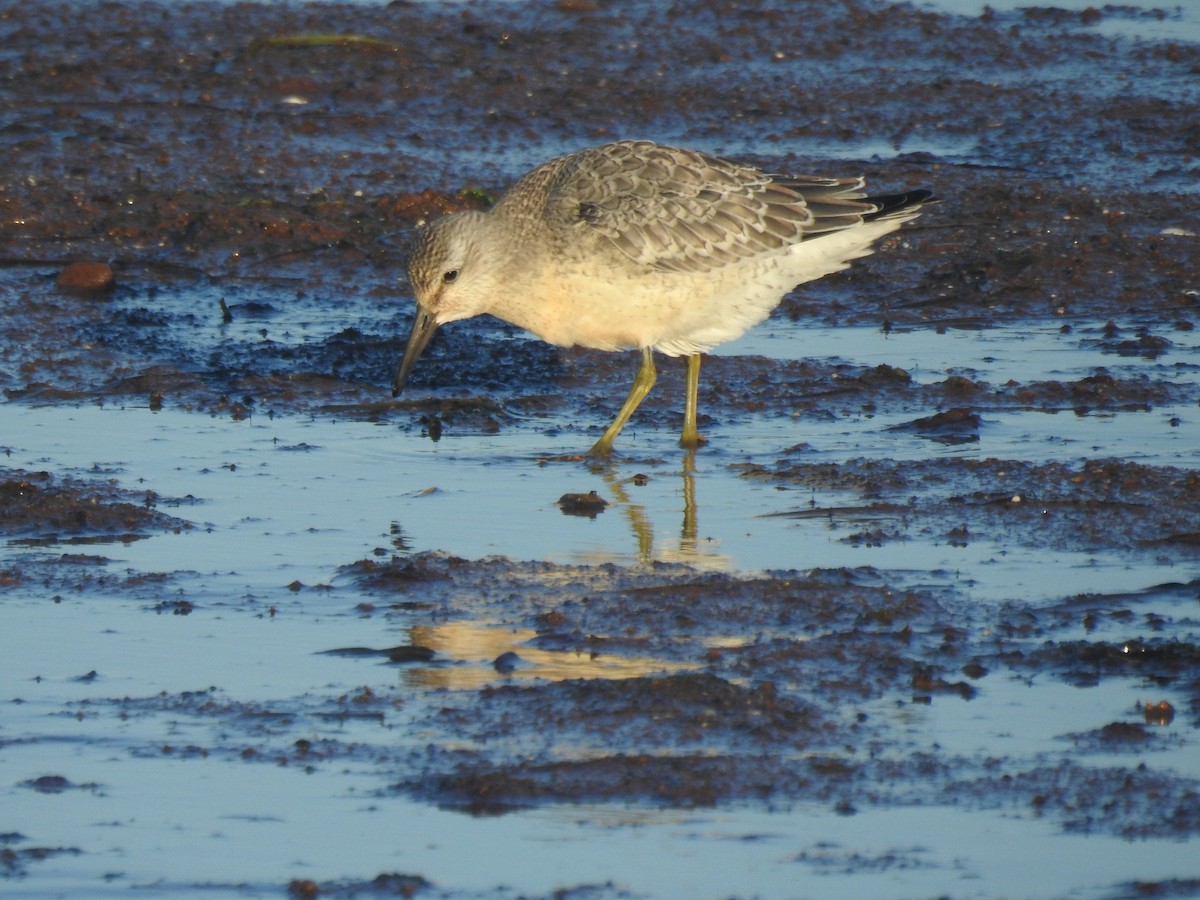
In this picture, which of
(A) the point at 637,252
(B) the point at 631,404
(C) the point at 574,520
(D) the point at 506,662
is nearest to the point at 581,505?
(C) the point at 574,520

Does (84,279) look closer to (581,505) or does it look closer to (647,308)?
(647,308)

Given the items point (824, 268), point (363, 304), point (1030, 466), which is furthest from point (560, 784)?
point (363, 304)

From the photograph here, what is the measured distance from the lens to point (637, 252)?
793 cm

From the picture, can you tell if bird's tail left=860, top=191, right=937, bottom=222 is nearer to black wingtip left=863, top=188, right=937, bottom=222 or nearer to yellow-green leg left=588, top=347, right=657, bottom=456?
black wingtip left=863, top=188, right=937, bottom=222

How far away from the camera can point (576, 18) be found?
15859 mm

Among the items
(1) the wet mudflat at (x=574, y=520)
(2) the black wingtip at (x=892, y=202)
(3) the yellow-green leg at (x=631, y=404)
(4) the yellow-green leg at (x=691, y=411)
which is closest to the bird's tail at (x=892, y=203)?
(2) the black wingtip at (x=892, y=202)

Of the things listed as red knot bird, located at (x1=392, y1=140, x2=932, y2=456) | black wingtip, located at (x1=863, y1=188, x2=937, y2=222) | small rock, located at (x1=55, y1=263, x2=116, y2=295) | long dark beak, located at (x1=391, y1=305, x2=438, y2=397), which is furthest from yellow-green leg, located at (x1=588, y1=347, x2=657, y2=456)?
small rock, located at (x1=55, y1=263, x2=116, y2=295)

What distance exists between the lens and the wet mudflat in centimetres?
456

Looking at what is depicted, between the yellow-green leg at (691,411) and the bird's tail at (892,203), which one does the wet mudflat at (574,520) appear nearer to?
the yellow-green leg at (691,411)

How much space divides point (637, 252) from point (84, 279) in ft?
11.4

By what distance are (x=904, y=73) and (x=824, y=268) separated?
652cm

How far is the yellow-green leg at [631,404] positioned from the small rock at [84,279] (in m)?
3.14

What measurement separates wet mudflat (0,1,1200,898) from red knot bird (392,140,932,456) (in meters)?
0.49

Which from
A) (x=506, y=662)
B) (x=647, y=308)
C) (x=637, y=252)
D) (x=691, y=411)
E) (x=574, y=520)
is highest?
(x=637, y=252)
